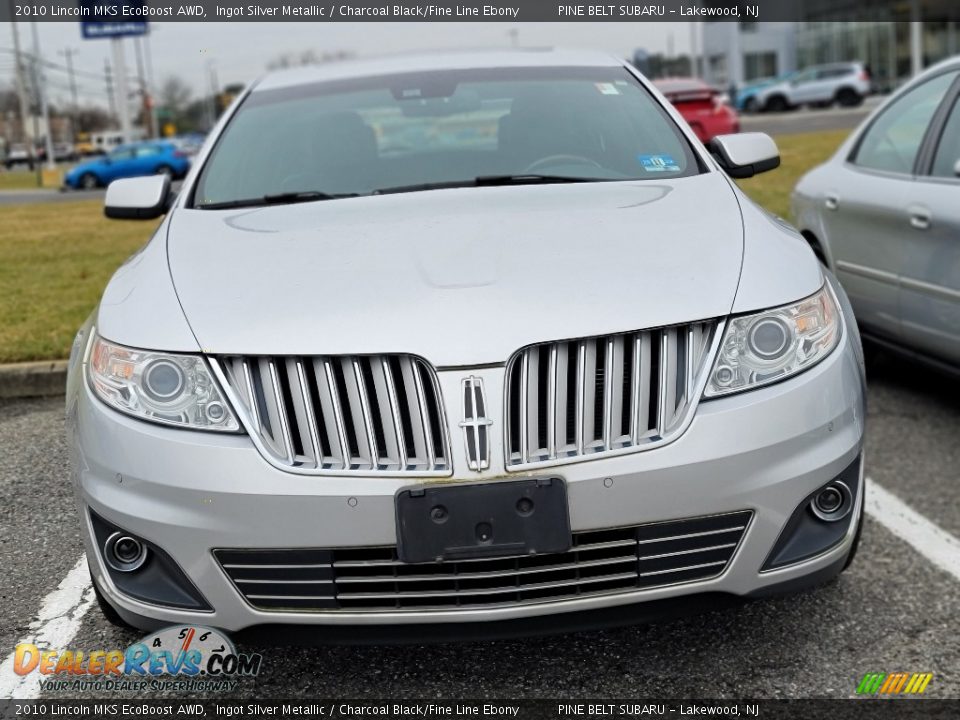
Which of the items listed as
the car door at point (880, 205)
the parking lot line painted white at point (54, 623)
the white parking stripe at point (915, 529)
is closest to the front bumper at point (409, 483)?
the parking lot line painted white at point (54, 623)

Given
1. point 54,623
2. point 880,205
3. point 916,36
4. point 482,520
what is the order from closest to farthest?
point 482,520 → point 54,623 → point 880,205 → point 916,36

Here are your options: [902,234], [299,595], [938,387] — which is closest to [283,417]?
[299,595]

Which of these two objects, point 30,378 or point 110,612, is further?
point 30,378

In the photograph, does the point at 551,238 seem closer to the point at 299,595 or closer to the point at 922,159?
the point at 299,595

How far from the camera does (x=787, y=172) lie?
13891 millimetres

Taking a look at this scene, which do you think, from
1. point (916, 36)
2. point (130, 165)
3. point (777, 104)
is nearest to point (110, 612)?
point (130, 165)

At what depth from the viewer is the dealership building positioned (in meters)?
45.5

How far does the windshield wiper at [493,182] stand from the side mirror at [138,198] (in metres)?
0.82

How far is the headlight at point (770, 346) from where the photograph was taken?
7.99 feet

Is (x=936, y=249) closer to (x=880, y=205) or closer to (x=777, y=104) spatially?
(x=880, y=205)

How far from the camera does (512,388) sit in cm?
234

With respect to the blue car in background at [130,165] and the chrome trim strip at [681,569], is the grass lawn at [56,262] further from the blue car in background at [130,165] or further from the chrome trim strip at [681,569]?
the blue car in background at [130,165]

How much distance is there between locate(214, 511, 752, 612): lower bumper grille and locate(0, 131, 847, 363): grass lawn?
3585 millimetres

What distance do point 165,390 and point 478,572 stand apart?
0.77m
